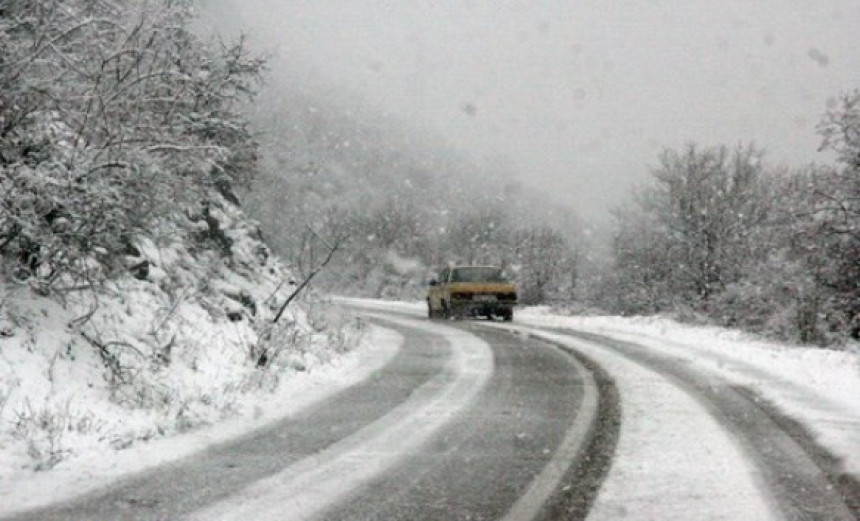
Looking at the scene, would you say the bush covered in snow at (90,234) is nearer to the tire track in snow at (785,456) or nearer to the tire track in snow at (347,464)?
the tire track in snow at (347,464)

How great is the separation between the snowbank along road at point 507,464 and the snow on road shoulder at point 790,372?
29 centimetres

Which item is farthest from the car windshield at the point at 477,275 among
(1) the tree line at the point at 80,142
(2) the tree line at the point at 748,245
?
(1) the tree line at the point at 80,142

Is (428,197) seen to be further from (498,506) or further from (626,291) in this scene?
(498,506)

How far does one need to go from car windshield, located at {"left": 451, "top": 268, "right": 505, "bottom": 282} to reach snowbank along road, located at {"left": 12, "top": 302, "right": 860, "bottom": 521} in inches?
589

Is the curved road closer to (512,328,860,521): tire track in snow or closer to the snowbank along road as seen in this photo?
the snowbank along road

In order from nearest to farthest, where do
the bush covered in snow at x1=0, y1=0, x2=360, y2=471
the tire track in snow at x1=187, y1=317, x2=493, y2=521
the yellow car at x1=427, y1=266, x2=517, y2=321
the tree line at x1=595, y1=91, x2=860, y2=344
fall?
the tire track in snow at x1=187, y1=317, x2=493, y2=521, the bush covered in snow at x1=0, y1=0, x2=360, y2=471, the tree line at x1=595, y1=91, x2=860, y2=344, the yellow car at x1=427, y1=266, x2=517, y2=321

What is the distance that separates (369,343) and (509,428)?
8314 millimetres

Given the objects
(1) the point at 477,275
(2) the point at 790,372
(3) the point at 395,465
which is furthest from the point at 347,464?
(1) the point at 477,275

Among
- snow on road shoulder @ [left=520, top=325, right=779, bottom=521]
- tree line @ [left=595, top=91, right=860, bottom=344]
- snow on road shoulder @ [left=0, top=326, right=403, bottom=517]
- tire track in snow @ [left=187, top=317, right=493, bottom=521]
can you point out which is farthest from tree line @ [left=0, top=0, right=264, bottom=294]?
tree line @ [left=595, top=91, right=860, bottom=344]

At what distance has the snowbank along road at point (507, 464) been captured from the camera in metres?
4.00

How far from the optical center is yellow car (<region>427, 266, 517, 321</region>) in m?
23.0

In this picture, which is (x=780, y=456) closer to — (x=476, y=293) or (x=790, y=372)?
(x=790, y=372)

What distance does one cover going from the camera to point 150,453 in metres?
5.20

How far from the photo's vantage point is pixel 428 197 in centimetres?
11200
